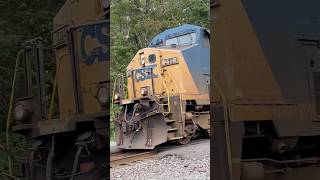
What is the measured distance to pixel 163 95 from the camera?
3027mm

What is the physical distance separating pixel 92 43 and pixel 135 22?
0.47 m

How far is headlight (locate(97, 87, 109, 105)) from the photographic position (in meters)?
2.43

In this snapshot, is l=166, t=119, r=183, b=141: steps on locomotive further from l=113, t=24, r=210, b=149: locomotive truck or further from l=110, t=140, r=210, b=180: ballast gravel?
l=110, t=140, r=210, b=180: ballast gravel

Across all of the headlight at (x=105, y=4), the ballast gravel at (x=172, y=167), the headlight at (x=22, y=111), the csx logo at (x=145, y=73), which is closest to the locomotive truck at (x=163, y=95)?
the csx logo at (x=145, y=73)

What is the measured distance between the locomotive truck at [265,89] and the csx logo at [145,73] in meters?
0.61

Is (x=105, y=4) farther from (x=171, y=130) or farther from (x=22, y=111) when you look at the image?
(x=171, y=130)

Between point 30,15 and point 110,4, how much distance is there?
0.68 meters

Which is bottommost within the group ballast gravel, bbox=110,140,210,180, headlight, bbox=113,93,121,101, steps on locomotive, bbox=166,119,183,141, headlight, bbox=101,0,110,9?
ballast gravel, bbox=110,140,210,180

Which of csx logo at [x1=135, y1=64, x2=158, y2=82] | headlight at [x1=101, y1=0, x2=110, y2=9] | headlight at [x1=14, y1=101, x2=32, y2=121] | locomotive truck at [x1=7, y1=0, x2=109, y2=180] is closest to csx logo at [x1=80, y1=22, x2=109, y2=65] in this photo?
locomotive truck at [x1=7, y1=0, x2=109, y2=180]

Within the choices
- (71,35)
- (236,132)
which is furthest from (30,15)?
(236,132)

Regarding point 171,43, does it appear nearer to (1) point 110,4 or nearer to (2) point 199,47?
(2) point 199,47

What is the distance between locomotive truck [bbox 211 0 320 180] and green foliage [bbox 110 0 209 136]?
1.03ft

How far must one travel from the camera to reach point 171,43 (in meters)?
3.14

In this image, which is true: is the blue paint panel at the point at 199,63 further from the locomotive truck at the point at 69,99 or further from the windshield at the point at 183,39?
the locomotive truck at the point at 69,99
